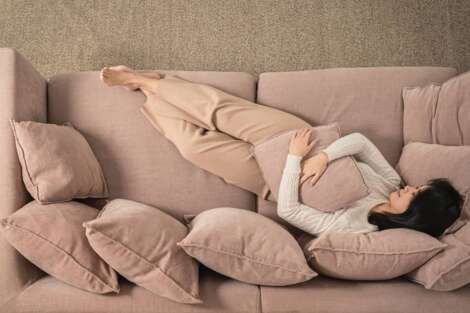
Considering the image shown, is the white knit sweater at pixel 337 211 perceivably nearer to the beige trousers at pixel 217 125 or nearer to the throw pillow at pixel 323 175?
the throw pillow at pixel 323 175

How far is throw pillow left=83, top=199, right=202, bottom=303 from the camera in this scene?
139 centimetres

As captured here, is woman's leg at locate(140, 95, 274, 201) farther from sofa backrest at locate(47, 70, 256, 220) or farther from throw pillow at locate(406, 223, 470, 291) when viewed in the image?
throw pillow at locate(406, 223, 470, 291)

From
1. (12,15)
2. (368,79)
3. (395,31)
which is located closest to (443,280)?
(368,79)

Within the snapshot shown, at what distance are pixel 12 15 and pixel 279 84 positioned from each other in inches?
60.7

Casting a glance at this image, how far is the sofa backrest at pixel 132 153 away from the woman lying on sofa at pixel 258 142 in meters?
0.05

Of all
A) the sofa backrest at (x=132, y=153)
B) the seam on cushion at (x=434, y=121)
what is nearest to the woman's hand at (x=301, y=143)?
the sofa backrest at (x=132, y=153)

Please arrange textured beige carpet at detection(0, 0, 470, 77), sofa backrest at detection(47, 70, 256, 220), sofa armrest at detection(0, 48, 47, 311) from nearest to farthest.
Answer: sofa armrest at detection(0, 48, 47, 311) → sofa backrest at detection(47, 70, 256, 220) → textured beige carpet at detection(0, 0, 470, 77)

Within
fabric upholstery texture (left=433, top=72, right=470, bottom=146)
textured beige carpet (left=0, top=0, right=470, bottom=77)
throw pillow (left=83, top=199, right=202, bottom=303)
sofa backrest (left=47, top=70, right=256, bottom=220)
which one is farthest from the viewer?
textured beige carpet (left=0, top=0, right=470, bottom=77)

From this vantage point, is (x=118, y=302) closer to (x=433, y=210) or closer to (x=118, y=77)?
(x=118, y=77)

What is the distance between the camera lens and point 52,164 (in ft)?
5.39

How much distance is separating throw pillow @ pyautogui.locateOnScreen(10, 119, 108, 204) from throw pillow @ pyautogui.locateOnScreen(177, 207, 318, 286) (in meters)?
0.52

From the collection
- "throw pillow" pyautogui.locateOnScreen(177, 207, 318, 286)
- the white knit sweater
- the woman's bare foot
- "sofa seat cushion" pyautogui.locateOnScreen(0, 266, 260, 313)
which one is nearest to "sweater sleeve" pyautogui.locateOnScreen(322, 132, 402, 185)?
the white knit sweater

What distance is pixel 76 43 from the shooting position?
238 cm

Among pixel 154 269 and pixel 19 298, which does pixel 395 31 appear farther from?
pixel 19 298
